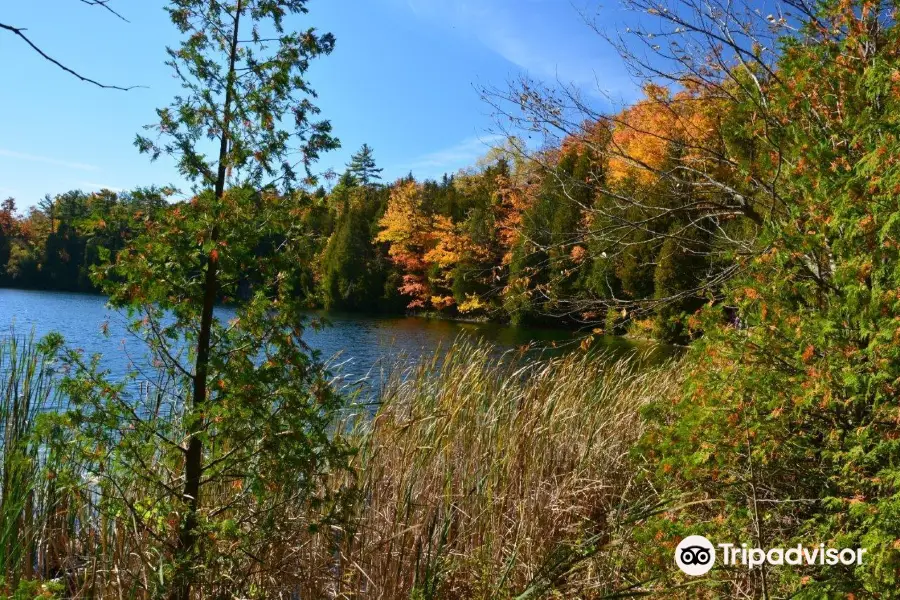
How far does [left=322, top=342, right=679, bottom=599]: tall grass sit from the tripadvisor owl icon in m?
0.25

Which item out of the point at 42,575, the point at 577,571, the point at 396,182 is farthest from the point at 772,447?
the point at 396,182

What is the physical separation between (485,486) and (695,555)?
124cm

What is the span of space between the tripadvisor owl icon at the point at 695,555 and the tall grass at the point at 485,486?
249mm

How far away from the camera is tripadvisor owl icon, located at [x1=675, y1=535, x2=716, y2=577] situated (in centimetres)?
245

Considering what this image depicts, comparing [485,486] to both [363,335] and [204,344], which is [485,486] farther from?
[363,335]

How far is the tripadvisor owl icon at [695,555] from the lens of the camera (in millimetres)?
2453

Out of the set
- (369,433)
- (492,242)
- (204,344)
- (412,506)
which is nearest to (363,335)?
→ (492,242)

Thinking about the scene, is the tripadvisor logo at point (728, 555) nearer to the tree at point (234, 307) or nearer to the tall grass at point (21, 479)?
the tree at point (234, 307)

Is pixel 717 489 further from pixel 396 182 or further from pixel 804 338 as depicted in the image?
pixel 396 182

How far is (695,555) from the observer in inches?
97.6

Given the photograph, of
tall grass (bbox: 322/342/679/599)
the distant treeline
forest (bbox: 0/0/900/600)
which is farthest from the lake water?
forest (bbox: 0/0/900/600)

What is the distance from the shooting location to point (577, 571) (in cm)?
293

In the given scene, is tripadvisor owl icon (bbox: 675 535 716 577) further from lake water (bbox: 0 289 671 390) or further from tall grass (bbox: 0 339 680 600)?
lake water (bbox: 0 289 671 390)

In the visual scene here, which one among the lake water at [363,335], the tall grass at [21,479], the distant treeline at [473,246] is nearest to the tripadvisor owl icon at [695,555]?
the distant treeline at [473,246]
